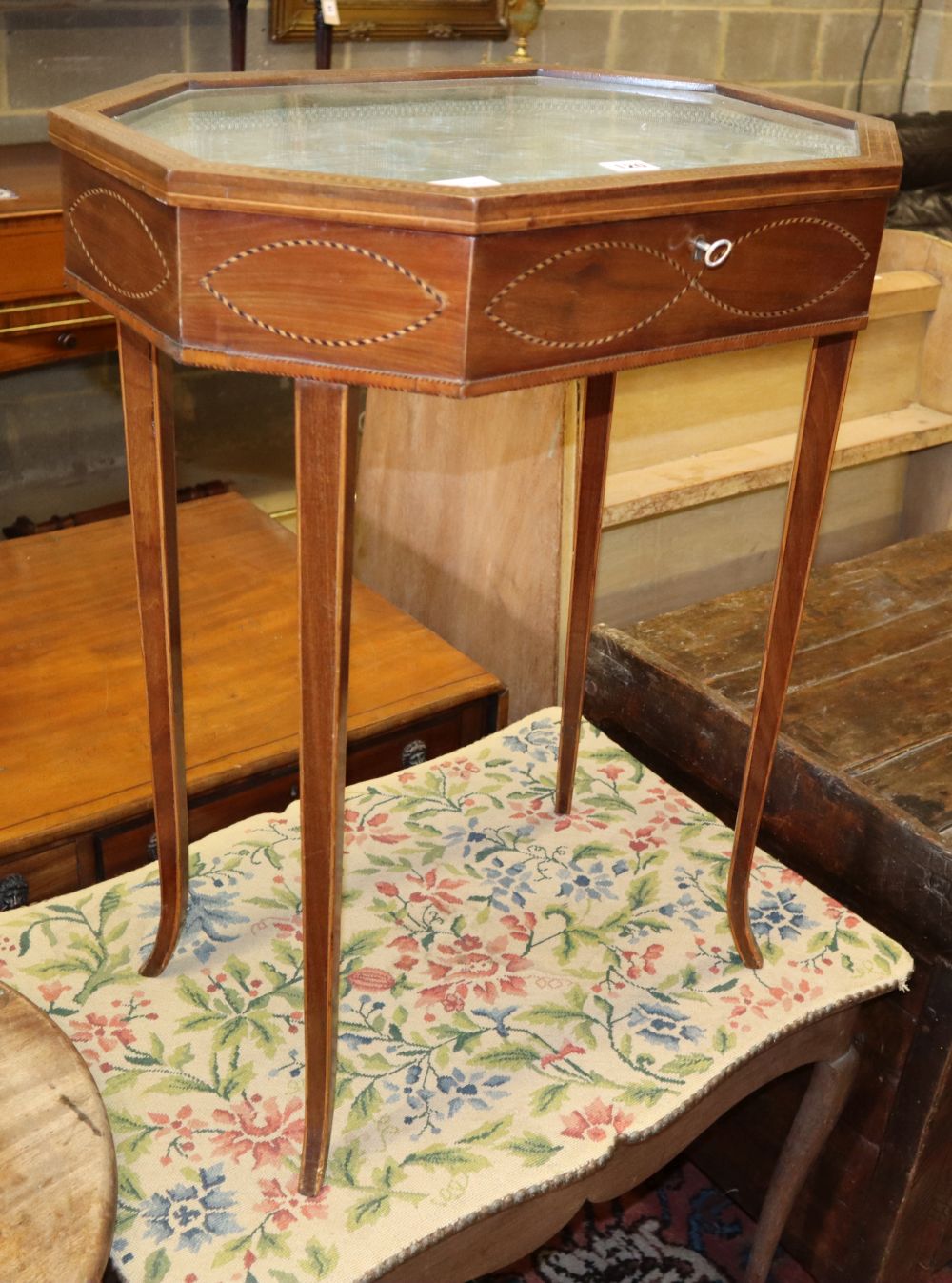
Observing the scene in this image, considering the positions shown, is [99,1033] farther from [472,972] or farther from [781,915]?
[781,915]

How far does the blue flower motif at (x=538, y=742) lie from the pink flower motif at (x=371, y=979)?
1.44 feet

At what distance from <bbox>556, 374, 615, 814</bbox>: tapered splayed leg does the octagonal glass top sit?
1.00 ft

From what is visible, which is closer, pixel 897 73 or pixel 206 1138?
pixel 206 1138

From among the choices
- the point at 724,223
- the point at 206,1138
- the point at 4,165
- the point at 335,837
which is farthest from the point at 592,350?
the point at 4,165

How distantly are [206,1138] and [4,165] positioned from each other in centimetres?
181

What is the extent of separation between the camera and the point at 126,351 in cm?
112

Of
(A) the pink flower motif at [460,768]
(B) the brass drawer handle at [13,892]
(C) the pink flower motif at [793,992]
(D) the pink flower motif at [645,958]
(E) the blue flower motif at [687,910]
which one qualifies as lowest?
(B) the brass drawer handle at [13,892]

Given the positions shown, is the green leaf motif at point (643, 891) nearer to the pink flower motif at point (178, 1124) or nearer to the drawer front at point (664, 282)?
the pink flower motif at point (178, 1124)

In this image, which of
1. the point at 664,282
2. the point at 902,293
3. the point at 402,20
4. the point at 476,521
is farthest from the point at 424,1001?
the point at 402,20

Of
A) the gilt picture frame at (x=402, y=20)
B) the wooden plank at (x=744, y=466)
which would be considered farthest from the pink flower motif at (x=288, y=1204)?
the gilt picture frame at (x=402, y=20)

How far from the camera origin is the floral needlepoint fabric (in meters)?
1.05

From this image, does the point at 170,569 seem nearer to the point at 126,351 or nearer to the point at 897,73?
the point at 126,351

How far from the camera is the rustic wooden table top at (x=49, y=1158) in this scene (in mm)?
807

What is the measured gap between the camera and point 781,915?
4.63 feet
